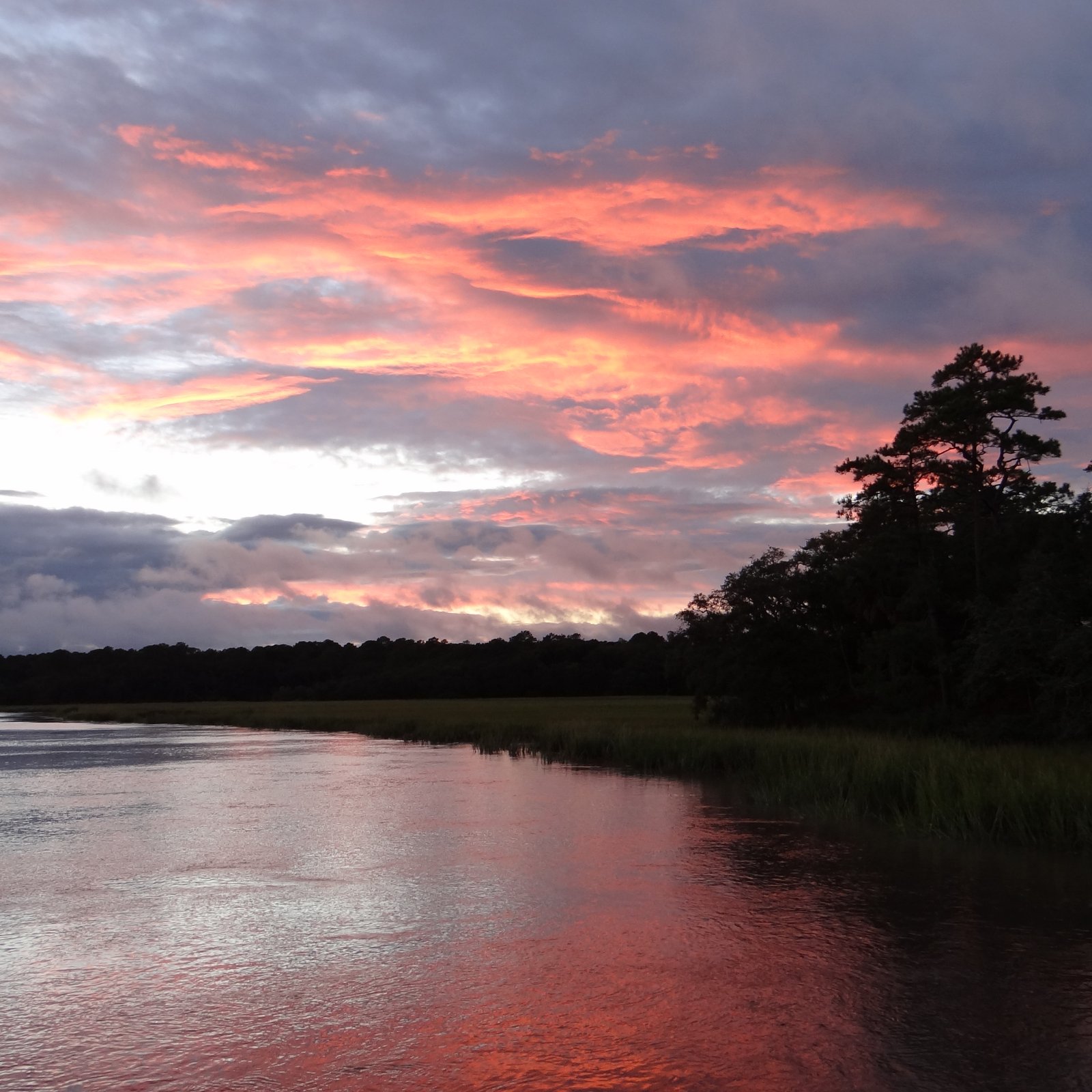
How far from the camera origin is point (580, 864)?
46.8ft

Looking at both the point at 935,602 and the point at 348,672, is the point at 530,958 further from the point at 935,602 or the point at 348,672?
the point at 348,672

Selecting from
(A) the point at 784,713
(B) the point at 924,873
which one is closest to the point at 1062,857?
(B) the point at 924,873

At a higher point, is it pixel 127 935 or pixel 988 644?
pixel 988 644

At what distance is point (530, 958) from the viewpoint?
9.48 meters

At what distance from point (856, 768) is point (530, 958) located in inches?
463

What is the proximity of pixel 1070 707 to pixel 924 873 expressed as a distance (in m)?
14.8

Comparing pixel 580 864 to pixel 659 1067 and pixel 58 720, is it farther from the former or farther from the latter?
pixel 58 720

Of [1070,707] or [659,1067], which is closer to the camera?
[659,1067]

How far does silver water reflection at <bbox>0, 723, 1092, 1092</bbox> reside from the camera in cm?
684

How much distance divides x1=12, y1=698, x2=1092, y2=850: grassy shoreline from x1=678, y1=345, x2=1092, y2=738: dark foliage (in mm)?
3142

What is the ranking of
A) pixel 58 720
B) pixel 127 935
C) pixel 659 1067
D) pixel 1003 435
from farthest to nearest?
pixel 58 720, pixel 1003 435, pixel 127 935, pixel 659 1067

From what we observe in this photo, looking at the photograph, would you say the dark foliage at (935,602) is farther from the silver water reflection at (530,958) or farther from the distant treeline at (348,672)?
the distant treeline at (348,672)

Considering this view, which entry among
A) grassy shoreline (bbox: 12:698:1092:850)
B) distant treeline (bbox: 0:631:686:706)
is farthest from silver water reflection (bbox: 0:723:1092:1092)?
distant treeline (bbox: 0:631:686:706)

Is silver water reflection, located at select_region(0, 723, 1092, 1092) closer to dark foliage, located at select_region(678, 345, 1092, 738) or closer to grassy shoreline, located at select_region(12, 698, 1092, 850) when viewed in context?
grassy shoreline, located at select_region(12, 698, 1092, 850)
